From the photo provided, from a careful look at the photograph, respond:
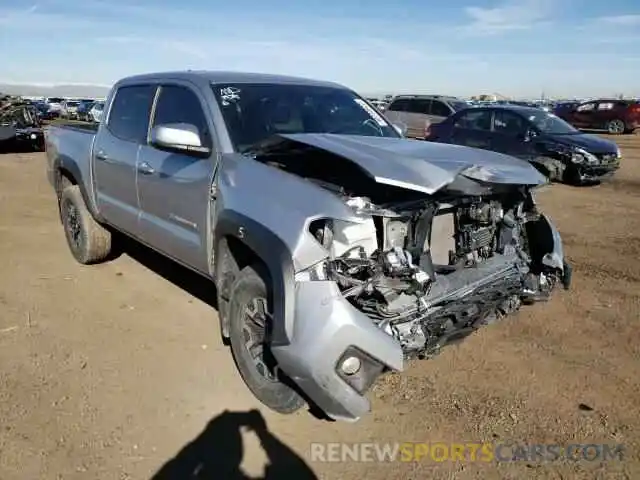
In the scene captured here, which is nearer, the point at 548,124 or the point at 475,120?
the point at 548,124

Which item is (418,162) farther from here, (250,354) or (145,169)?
(145,169)

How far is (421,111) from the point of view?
1852 centimetres

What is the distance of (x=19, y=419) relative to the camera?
3.22m

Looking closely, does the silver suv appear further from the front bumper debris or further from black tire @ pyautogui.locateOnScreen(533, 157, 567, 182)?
the front bumper debris

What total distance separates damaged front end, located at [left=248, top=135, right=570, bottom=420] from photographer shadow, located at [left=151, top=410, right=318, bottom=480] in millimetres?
352

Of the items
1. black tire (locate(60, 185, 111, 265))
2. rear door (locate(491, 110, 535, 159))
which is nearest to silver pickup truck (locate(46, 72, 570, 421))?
black tire (locate(60, 185, 111, 265))

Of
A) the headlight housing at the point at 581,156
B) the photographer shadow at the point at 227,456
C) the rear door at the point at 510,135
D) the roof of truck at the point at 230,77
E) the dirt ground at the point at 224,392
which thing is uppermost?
the roof of truck at the point at 230,77

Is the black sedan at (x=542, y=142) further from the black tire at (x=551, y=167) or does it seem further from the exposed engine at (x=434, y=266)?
the exposed engine at (x=434, y=266)

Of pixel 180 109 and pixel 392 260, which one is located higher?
pixel 180 109

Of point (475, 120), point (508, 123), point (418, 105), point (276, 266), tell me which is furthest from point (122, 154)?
point (418, 105)

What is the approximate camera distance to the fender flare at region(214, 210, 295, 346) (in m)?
2.79

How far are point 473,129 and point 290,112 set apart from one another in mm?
9766

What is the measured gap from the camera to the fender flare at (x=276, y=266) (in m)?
2.79

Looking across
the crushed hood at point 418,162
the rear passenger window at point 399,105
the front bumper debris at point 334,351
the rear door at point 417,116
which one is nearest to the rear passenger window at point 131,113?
the crushed hood at point 418,162
